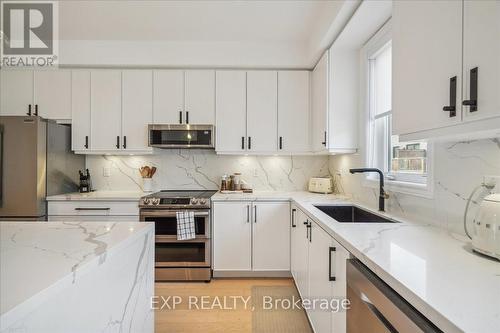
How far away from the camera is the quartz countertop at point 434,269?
1.98ft

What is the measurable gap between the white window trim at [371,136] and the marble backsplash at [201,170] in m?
1.04

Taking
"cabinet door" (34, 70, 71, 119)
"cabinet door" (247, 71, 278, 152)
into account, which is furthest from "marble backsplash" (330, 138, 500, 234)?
"cabinet door" (34, 70, 71, 119)

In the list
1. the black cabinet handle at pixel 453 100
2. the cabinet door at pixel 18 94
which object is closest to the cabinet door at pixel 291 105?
the black cabinet handle at pixel 453 100

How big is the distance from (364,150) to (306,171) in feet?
3.38

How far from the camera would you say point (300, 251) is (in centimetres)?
225

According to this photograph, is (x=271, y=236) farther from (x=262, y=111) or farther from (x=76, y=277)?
(x=76, y=277)

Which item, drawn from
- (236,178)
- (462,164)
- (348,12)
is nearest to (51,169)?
(236,178)

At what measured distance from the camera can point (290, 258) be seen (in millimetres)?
2752

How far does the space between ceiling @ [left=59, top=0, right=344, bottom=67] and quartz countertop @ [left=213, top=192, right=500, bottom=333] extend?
1607 millimetres

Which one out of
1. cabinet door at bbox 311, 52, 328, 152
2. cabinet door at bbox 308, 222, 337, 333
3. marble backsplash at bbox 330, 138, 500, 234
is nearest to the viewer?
marble backsplash at bbox 330, 138, 500, 234

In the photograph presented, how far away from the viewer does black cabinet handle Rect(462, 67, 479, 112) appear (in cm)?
84

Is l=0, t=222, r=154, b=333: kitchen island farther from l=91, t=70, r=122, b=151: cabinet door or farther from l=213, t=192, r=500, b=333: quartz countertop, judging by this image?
l=91, t=70, r=122, b=151: cabinet door

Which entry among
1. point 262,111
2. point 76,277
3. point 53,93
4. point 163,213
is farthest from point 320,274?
point 53,93

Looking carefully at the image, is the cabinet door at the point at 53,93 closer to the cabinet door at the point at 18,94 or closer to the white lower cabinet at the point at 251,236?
the cabinet door at the point at 18,94
